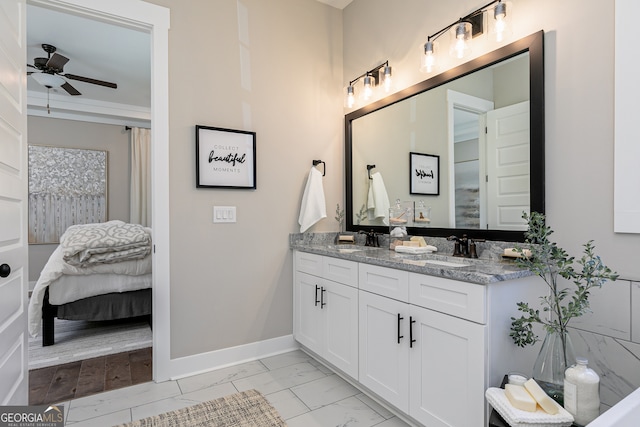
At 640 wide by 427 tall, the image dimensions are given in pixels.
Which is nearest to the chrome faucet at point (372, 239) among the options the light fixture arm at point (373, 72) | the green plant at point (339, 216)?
the green plant at point (339, 216)

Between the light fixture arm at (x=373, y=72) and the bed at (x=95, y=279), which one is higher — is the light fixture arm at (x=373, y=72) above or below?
above

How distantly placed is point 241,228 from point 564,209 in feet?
6.63

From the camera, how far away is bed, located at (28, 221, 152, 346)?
2.92 m

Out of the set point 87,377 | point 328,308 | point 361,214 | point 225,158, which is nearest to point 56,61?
point 225,158

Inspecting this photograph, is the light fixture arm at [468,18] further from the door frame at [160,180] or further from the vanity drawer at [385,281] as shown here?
the door frame at [160,180]

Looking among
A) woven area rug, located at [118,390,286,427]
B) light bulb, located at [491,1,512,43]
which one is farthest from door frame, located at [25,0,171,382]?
light bulb, located at [491,1,512,43]

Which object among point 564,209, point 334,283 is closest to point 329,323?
point 334,283

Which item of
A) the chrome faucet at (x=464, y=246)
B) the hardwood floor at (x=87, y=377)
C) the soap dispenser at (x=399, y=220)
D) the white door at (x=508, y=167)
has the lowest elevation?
the hardwood floor at (x=87, y=377)

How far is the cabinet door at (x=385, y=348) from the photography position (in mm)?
1769

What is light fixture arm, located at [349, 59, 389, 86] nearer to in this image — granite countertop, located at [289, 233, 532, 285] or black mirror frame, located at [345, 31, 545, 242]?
black mirror frame, located at [345, 31, 545, 242]

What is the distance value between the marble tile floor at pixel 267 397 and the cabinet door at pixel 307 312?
0.65 ft

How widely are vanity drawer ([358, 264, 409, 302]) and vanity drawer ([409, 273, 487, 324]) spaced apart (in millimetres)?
49

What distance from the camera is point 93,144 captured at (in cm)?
548

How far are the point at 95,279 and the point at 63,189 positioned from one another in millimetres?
2982
